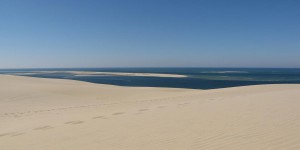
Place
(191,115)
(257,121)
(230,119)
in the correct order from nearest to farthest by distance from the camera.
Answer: (257,121) < (230,119) < (191,115)

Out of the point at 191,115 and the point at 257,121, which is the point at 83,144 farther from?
the point at 257,121

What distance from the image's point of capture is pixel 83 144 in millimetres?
5398

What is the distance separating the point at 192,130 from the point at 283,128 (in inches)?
81.2

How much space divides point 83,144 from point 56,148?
1.81ft

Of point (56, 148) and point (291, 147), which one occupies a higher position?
point (291, 147)

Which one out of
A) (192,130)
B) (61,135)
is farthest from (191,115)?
(61,135)

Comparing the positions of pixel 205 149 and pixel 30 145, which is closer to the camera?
pixel 205 149

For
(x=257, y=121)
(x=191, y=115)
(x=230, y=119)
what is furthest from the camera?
(x=191, y=115)

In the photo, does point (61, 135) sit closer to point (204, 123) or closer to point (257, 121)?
point (204, 123)

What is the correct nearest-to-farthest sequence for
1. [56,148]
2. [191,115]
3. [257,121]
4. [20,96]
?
[56,148] → [257,121] → [191,115] → [20,96]

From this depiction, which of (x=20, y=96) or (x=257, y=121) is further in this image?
(x=20, y=96)

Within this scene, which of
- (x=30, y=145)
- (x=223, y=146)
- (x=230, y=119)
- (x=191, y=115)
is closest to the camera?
(x=223, y=146)

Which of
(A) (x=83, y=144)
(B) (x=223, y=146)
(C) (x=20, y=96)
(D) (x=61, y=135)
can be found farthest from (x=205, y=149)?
(C) (x=20, y=96)

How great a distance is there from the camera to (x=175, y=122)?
7.15 m
